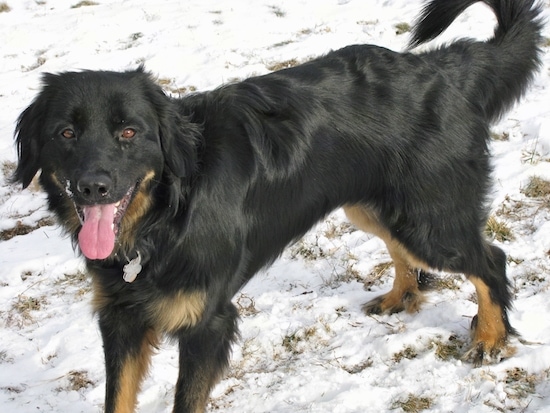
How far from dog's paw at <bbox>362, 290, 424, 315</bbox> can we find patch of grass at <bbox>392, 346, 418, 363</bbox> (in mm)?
385

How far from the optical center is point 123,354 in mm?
3328

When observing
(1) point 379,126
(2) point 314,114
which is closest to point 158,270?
(2) point 314,114

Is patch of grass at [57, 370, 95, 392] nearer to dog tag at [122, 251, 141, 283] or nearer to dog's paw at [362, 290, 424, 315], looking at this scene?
dog tag at [122, 251, 141, 283]

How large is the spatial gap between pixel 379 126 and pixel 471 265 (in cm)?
100

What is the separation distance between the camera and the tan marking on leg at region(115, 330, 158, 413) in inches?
132

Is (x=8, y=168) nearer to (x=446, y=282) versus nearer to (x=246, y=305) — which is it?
(x=246, y=305)

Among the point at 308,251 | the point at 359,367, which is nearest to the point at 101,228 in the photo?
the point at 359,367

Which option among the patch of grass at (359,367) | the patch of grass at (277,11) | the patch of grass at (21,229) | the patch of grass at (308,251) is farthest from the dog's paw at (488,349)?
the patch of grass at (277,11)

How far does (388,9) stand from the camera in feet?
28.6

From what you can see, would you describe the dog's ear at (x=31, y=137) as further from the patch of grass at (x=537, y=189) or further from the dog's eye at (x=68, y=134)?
the patch of grass at (x=537, y=189)

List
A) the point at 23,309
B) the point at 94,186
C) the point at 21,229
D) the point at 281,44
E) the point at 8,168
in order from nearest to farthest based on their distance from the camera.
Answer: the point at 94,186, the point at 23,309, the point at 21,229, the point at 8,168, the point at 281,44

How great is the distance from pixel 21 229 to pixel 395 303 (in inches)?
126

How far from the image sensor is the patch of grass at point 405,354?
3854 mm

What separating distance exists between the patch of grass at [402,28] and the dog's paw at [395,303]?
4.55m
